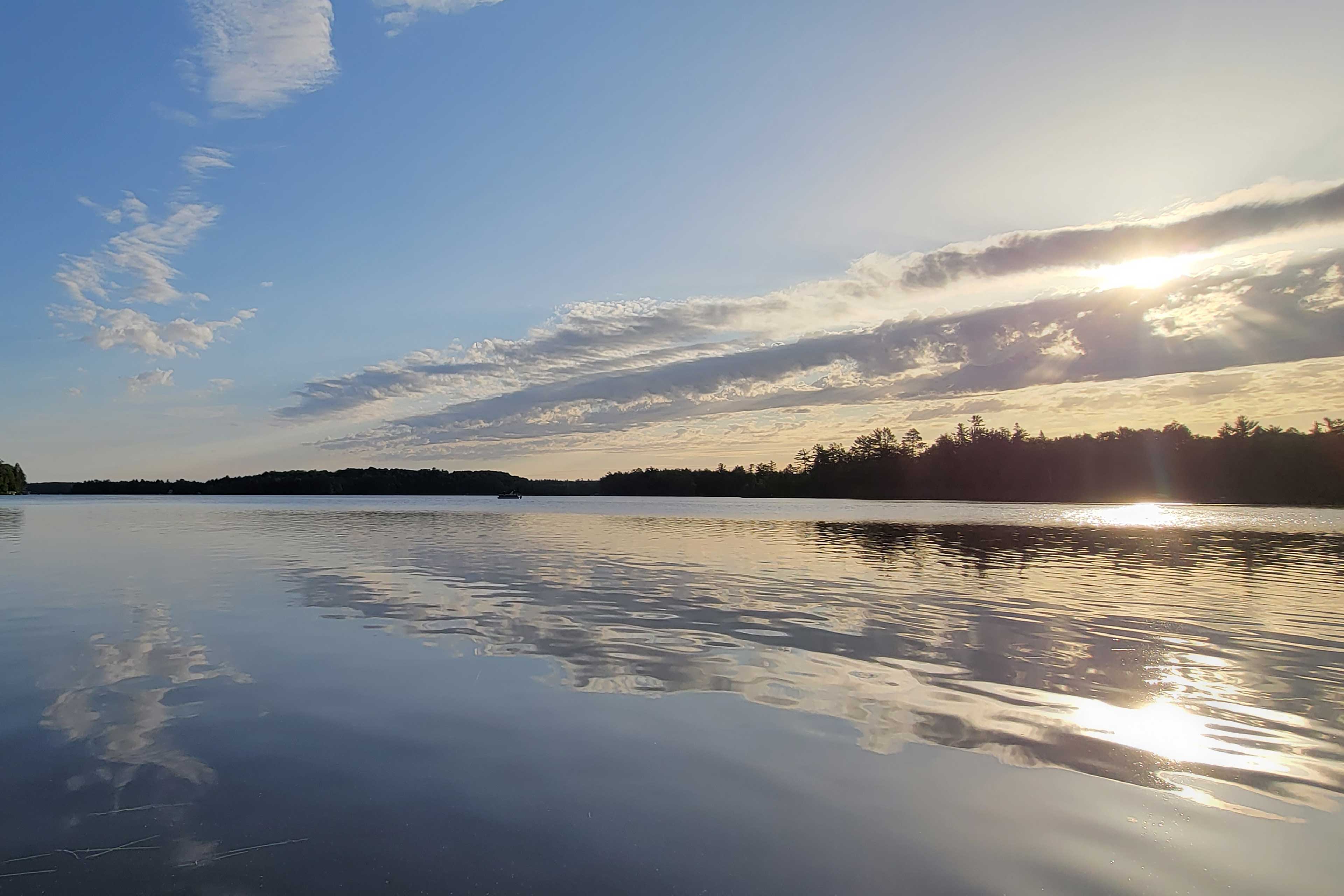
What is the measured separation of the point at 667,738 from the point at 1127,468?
168847mm

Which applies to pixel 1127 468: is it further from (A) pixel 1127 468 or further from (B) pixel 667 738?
(B) pixel 667 738

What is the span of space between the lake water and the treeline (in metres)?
138

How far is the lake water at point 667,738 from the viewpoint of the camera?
570 centimetres

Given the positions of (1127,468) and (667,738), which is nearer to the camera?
(667,738)

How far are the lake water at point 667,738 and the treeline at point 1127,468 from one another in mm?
138411

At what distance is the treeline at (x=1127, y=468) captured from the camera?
427 feet

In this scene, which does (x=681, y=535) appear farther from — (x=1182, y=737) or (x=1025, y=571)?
(x=1182, y=737)

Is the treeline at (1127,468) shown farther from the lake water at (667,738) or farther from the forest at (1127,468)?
the lake water at (667,738)

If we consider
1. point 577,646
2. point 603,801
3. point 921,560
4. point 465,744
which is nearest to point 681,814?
point 603,801

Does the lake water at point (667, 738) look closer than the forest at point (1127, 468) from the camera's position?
Yes

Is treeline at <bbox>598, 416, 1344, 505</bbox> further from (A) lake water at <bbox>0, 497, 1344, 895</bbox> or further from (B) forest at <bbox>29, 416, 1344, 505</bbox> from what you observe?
(A) lake water at <bbox>0, 497, 1344, 895</bbox>

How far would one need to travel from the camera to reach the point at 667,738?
8617 mm

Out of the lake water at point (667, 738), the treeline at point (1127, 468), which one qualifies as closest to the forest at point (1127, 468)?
the treeline at point (1127, 468)

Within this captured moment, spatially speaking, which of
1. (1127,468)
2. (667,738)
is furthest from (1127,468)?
(667,738)
